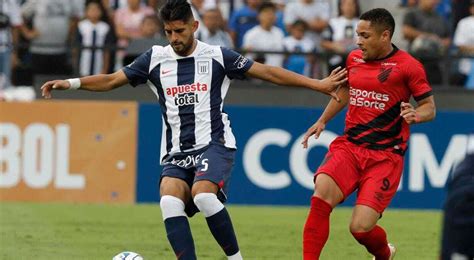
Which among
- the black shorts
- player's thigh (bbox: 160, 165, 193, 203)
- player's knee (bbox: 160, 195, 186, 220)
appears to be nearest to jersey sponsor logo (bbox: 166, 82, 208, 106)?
the black shorts

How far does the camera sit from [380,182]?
30.6ft

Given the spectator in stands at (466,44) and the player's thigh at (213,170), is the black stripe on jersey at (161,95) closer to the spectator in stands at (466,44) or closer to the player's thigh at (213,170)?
the player's thigh at (213,170)

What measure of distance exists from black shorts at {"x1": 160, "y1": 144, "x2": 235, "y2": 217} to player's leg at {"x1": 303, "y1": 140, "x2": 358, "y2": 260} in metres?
0.69

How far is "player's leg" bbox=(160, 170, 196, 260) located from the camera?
341 inches

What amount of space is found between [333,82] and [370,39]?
0.52 meters

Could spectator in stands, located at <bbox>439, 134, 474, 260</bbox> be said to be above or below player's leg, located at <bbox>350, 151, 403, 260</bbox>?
above

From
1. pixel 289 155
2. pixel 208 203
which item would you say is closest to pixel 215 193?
pixel 208 203

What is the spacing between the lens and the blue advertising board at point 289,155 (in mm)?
15797

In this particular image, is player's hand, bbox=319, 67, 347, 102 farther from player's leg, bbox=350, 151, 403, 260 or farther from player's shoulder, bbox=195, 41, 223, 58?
player's shoulder, bbox=195, 41, 223, 58

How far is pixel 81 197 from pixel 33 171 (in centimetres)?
73

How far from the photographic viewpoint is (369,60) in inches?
373

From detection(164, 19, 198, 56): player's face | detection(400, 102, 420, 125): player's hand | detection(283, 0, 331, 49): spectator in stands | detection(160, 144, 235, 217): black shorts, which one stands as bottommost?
detection(283, 0, 331, 49): spectator in stands

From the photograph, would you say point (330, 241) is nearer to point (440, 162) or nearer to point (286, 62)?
point (440, 162)

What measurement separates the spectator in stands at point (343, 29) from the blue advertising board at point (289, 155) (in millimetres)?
1580
